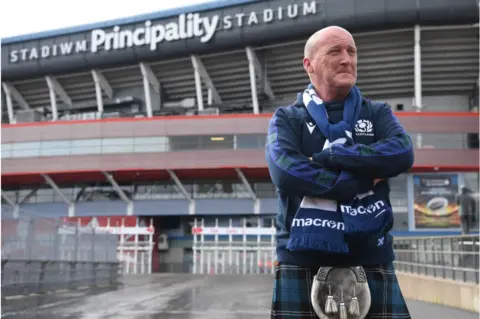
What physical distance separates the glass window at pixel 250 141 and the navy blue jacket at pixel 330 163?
31.9 m

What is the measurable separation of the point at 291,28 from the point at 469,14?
11381mm

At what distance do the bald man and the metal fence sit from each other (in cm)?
1181

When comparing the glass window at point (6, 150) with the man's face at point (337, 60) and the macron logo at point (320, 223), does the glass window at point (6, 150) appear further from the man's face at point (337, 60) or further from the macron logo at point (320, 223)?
the macron logo at point (320, 223)

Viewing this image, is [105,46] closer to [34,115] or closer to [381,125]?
[34,115]

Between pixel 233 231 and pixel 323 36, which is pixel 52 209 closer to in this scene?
pixel 233 231

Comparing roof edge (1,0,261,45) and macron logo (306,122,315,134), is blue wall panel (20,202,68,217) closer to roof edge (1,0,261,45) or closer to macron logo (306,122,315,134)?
roof edge (1,0,261,45)

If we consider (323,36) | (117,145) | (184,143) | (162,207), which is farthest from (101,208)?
(323,36)

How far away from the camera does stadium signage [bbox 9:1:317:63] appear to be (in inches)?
1373

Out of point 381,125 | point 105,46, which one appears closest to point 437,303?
point 381,125

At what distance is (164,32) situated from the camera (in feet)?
124

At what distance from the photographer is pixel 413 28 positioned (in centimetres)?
3416

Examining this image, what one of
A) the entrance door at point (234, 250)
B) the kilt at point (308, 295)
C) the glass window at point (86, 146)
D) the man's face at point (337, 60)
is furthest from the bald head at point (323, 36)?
the glass window at point (86, 146)

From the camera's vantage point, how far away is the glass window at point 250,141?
34.6 meters

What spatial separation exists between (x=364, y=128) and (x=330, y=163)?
364 millimetres
